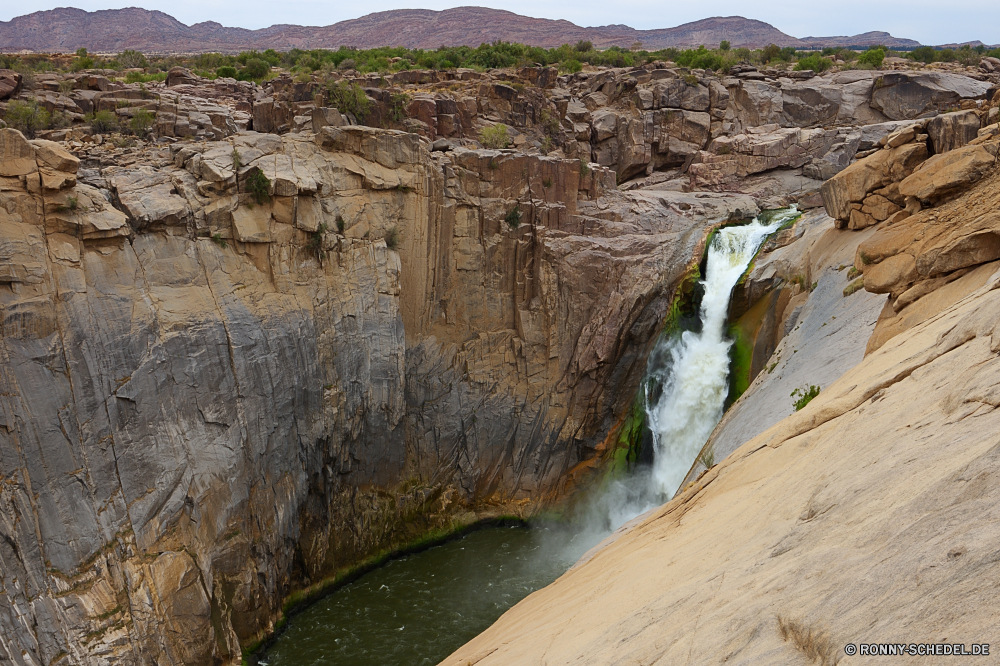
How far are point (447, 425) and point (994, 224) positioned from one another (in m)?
18.5

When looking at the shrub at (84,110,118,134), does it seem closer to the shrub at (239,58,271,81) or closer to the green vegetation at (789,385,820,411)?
the shrub at (239,58,271,81)

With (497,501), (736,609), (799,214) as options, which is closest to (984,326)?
(736,609)

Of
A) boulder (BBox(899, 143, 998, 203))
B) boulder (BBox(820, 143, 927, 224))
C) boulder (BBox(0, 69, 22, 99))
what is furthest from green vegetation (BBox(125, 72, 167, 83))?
boulder (BBox(899, 143, 998, 203))

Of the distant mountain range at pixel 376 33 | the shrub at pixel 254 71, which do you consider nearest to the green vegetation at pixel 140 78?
the shrub at pixel 254 71

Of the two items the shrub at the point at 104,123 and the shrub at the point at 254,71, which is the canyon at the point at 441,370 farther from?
the shrub at the point at 254,71

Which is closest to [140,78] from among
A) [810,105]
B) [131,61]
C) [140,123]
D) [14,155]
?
[140,123]

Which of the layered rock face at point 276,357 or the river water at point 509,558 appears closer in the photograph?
the layered rock face at point 276,357

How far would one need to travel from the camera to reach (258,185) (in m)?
21.1

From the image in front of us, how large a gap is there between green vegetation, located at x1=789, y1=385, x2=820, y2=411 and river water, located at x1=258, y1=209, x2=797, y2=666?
Answer: 974 cm

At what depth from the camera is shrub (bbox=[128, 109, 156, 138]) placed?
2370 centimetres

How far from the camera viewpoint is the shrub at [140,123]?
23703mm

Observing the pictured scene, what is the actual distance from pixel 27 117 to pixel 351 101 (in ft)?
37.8

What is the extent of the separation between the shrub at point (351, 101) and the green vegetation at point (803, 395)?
2117 centimetres

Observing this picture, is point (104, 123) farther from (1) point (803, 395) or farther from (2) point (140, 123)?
(1) point (803, 395)
